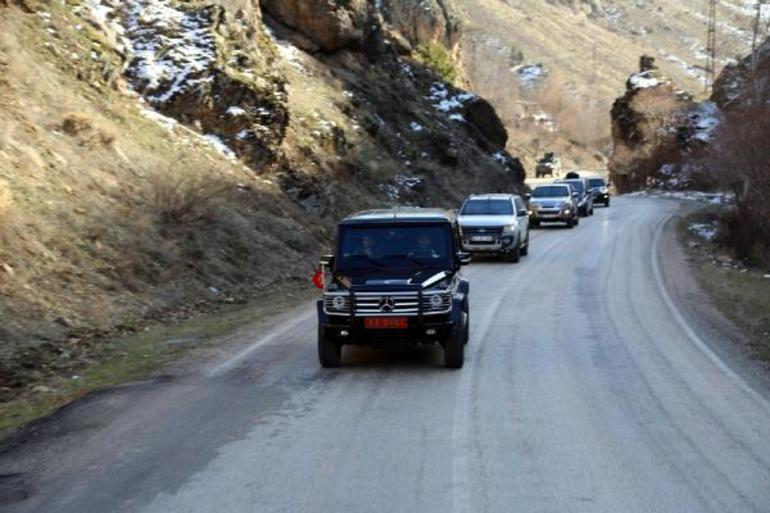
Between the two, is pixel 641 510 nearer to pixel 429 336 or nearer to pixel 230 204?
pixel 429 336

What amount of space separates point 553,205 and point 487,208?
40.5 feet

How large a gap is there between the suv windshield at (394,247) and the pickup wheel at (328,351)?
96 centimetres

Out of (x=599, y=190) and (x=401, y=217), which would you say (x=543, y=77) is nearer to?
(x=599, y=190)

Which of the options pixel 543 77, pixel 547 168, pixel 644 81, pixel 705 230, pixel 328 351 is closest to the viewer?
pixel 328 351

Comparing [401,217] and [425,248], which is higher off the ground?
[401,217]

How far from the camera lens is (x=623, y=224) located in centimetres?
3944

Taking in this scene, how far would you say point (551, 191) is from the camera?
37.8m

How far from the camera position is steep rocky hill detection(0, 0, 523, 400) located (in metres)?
14.1

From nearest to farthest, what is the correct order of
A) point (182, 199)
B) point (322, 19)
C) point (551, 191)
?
1. point (182, 199)
2. point (551, 191)
3. point (322, 19)

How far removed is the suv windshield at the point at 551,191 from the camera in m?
37.6

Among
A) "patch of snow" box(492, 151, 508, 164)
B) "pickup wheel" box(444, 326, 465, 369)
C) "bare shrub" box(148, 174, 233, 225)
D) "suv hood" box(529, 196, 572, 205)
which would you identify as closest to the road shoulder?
"pickup wheel" box(444, 326, 465, 369)

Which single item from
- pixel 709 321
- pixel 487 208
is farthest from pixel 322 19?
pixel 709 321

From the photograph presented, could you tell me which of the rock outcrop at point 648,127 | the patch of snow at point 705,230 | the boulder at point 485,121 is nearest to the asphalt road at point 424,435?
the patch of snow at point 705,230

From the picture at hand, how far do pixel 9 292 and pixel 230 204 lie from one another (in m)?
10.1
